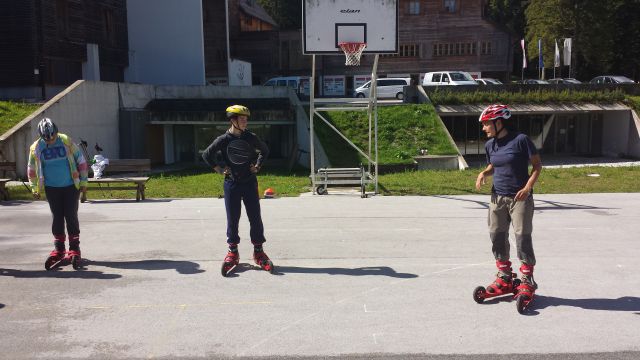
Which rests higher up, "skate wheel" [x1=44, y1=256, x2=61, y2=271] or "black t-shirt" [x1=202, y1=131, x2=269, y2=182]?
"black t-shirt" [x1=202, y1=131, x2=269, y2=182]

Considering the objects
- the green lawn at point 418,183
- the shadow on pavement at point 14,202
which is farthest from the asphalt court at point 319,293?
the green lawn at point 418,183

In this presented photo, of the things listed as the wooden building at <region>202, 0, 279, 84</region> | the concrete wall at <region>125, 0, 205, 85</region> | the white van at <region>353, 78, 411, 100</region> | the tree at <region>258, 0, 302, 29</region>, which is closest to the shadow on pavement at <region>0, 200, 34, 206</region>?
the concrete wall at <region>125, 0, 205, 85</region>

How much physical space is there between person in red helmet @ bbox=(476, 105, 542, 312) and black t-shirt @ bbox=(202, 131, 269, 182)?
298cm

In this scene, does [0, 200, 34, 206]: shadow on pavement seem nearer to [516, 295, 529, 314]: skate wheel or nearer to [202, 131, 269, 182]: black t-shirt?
[202, 131, 269, 182]: black t-shirt

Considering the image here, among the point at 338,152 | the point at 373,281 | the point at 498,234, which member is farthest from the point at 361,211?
the point at 338,152

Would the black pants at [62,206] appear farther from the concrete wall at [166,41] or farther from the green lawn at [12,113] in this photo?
the concrete wall at [166,41]

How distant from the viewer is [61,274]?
7867 millimetres

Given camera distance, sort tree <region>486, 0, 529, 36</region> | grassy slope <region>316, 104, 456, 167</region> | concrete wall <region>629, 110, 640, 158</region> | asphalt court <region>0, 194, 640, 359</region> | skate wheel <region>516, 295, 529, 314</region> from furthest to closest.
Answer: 1. tree <region>486, 0, 529, 36</region>
2. concrete wall <region>629, 110, 640, 158</region>
3. grassy slope <region>316, 104, 456, 167</region>
4. skate wheel <region>516, 295, 529, 314</region>
5. asphalt court <region>0, 194, 640, 359</region>

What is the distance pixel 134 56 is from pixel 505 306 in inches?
1419

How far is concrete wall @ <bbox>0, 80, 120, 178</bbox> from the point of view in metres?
18.8

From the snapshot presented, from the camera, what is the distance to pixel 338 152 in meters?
23.4

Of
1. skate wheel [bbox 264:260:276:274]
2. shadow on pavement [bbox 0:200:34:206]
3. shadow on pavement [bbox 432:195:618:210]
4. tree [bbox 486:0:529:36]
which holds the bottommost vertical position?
shadow on pavement [bbox 432:195:618:210]

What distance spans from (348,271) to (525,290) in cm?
248

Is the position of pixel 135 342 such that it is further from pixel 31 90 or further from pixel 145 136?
pixel 31 90
